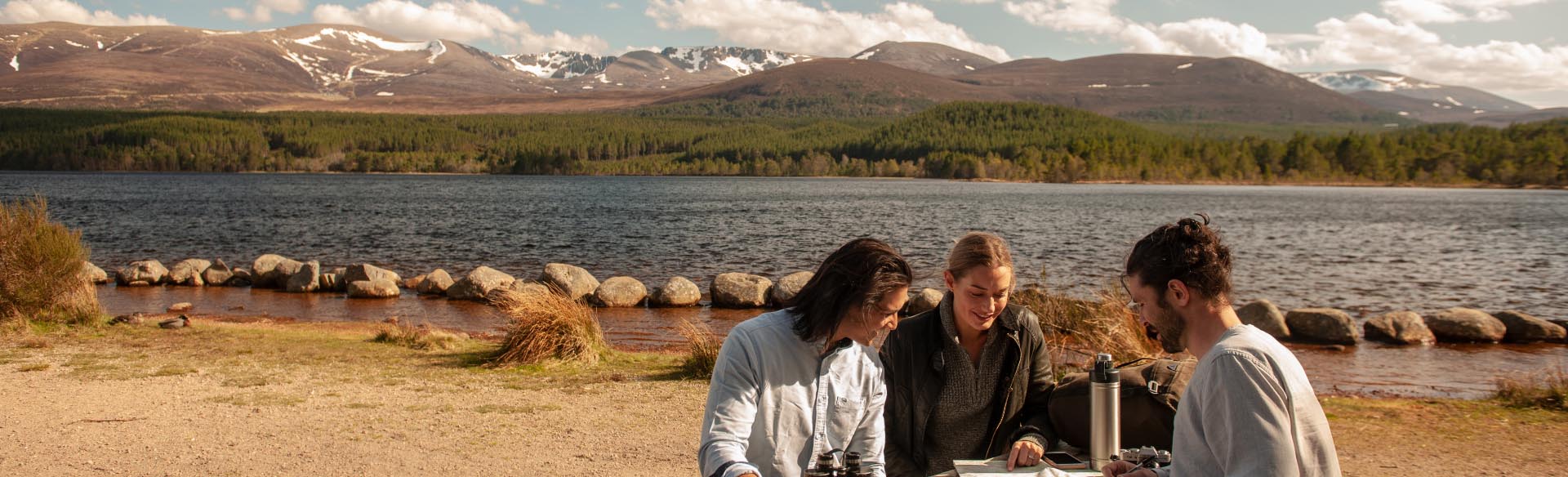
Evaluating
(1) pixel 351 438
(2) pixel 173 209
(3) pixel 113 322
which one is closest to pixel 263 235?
(2) pixel 173 209

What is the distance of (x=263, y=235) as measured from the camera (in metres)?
39.5

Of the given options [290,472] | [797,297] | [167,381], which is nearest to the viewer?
[797,297]

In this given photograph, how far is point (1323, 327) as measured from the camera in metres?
15.3

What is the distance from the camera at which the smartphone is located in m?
3.68

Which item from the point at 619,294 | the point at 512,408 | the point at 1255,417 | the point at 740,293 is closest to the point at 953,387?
the point at 1255,417

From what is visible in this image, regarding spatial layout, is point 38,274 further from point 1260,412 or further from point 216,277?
point 1260,412

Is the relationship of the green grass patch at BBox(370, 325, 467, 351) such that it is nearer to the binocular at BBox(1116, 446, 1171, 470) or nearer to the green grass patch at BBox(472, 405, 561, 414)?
the green grass patch at BBox(472, 405, 561, 414)

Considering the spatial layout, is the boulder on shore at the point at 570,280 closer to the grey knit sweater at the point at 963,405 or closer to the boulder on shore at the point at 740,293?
the boulder on shore at the point at 740,293

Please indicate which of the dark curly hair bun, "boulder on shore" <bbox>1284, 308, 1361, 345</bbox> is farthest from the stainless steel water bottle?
"boulder on shore" <bbox>1284, 308, 1361, 345</bbox>

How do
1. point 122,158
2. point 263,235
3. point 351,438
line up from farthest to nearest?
point 122,158 < point 263,235 < point 351,438

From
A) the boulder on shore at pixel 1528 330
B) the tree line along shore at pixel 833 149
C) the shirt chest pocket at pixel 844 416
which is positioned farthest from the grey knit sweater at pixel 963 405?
the tree line along shore at pixel 833 149

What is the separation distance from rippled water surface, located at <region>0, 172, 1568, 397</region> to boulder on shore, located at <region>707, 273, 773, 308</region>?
0.80m

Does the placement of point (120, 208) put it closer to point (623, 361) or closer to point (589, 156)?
point (623, 361)

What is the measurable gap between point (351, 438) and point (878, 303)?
5.11 metres
